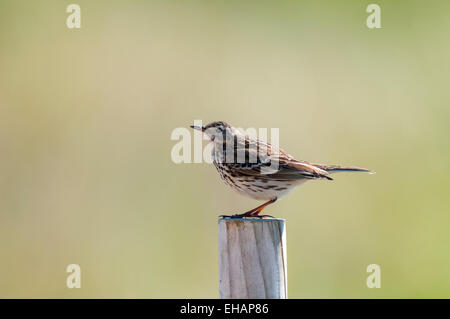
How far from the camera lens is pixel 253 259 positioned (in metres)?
4.43

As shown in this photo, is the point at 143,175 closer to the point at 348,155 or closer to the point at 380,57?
the point at 348,155

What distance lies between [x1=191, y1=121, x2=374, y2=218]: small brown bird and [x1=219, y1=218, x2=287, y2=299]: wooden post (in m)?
1.62

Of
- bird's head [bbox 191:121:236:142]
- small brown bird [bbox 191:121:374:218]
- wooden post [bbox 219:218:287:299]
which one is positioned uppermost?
bird's head [bbox 191:121:236:142]

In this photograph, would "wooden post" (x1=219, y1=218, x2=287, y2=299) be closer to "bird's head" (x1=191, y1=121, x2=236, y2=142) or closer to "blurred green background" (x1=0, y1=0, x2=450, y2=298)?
"bird's head" (x1=191, y1=121, x2=236, y2=142)

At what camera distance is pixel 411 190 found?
12203 mm

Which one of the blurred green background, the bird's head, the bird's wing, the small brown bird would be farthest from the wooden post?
the blurred green background

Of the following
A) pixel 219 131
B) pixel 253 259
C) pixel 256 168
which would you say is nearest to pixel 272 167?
pixel 256 168

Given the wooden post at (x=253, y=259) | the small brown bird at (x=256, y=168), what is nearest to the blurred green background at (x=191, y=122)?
the small brown bird at (x=256, y=168)

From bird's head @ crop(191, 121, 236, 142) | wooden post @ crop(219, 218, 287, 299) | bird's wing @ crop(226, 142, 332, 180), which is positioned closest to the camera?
wooden post @ crop(219, 218, 287, 299)

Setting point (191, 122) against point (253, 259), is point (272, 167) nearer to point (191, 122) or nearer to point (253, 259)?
point (253, 259)

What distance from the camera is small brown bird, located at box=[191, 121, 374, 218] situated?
6.30 m

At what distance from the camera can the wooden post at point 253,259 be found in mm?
4406
